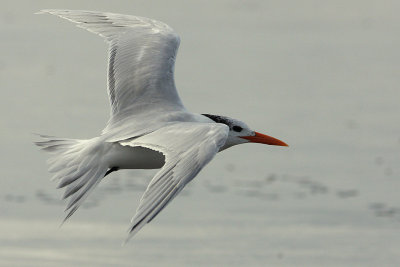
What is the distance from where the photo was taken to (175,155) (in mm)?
7156

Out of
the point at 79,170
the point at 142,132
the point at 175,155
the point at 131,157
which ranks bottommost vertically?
the point at 79,170

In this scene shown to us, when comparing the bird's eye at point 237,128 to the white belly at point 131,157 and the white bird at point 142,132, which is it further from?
the white belly at point 131,157

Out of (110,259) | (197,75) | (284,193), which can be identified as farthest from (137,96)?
(197,75)

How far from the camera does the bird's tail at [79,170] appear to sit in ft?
25.9

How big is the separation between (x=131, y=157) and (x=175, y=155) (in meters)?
0.88

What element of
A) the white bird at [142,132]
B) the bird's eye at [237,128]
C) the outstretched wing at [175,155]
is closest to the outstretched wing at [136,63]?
the white bird at [142,132]

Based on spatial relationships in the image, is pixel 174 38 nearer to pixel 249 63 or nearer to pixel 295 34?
pixel 249 63

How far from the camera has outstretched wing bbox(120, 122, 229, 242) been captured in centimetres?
659

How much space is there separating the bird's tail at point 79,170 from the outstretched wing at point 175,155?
0.90 feet

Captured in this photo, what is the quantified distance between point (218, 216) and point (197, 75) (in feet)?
13.4

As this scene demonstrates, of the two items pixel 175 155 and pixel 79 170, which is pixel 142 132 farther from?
pixel 175 155

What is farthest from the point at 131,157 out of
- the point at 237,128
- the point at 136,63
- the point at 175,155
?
the point at 136,63

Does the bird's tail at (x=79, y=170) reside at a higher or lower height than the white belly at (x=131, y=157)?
lower

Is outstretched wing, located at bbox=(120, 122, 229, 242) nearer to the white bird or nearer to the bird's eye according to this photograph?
the white bird
